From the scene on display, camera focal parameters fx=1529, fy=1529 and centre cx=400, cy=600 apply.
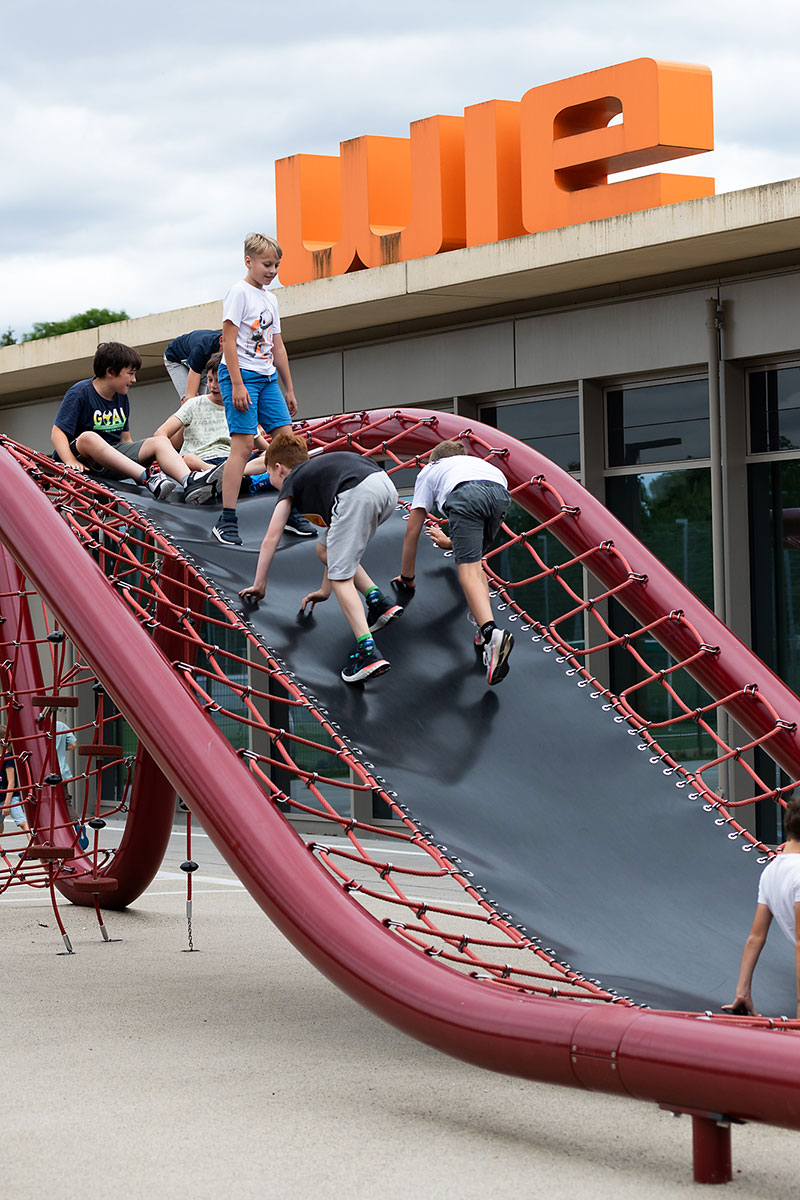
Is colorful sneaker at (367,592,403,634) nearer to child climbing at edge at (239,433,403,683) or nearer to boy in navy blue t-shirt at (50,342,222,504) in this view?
child climbing at edge at (239,433,403,683)

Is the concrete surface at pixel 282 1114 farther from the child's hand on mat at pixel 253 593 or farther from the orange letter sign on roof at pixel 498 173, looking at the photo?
the orange letter sign on roof at pixel 498 173

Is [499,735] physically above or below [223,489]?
below

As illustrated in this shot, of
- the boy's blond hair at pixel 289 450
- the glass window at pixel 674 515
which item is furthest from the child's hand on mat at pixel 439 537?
the glass window at pixel 674 515

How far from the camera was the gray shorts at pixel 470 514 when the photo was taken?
7.01 metres

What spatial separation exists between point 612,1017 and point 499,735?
259 centimetres

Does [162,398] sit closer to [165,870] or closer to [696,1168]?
[165,870]

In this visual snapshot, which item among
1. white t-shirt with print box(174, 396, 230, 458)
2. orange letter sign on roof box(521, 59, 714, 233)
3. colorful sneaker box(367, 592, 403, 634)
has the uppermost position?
orange letter sign on roof box(521, 59, 714, 233)

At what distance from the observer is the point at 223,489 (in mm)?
7949

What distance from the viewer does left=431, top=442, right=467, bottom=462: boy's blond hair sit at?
24.0ft

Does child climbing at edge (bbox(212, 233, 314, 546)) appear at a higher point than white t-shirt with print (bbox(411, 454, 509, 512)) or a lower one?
higher

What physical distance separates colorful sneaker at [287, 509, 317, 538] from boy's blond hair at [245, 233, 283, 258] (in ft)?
4.52

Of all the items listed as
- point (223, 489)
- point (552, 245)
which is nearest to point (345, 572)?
point (223, 489)

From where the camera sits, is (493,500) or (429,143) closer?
(493,500)

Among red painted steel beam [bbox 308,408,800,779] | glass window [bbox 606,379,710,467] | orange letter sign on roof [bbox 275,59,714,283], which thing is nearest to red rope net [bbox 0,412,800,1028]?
red painted steel beam [bbox 308,408,800,779]
